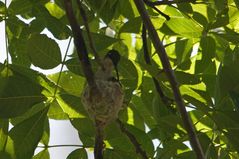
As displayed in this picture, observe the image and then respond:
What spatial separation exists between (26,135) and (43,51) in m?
0.14

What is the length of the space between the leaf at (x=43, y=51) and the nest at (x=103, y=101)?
22 cm

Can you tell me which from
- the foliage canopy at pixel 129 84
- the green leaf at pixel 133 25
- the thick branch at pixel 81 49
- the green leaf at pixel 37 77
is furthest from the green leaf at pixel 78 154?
the thick branch at pixel 81 49

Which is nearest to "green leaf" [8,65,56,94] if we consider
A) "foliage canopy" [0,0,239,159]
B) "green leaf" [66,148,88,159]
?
"foliage canopy" [0,0,239,159]

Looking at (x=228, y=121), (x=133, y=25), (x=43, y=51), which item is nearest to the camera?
(x=228, y=121)

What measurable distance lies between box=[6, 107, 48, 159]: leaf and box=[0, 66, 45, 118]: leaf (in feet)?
0.13

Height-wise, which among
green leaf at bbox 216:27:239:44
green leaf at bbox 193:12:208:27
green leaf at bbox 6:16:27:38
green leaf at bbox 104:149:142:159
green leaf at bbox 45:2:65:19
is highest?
green leaf at bbox 45:2:65:19

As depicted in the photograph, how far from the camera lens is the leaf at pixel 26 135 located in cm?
84

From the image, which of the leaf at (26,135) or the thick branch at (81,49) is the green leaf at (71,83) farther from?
the thick branch at (81,49)

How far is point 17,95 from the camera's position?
81cm

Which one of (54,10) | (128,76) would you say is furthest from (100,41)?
(54,10)

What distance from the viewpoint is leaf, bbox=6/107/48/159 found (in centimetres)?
84

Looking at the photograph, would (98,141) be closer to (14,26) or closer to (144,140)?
(144,140)

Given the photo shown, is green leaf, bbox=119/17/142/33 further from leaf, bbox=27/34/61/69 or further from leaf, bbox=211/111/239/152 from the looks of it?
leaf, bbox=211/111/239/152

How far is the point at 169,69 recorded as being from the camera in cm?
69
